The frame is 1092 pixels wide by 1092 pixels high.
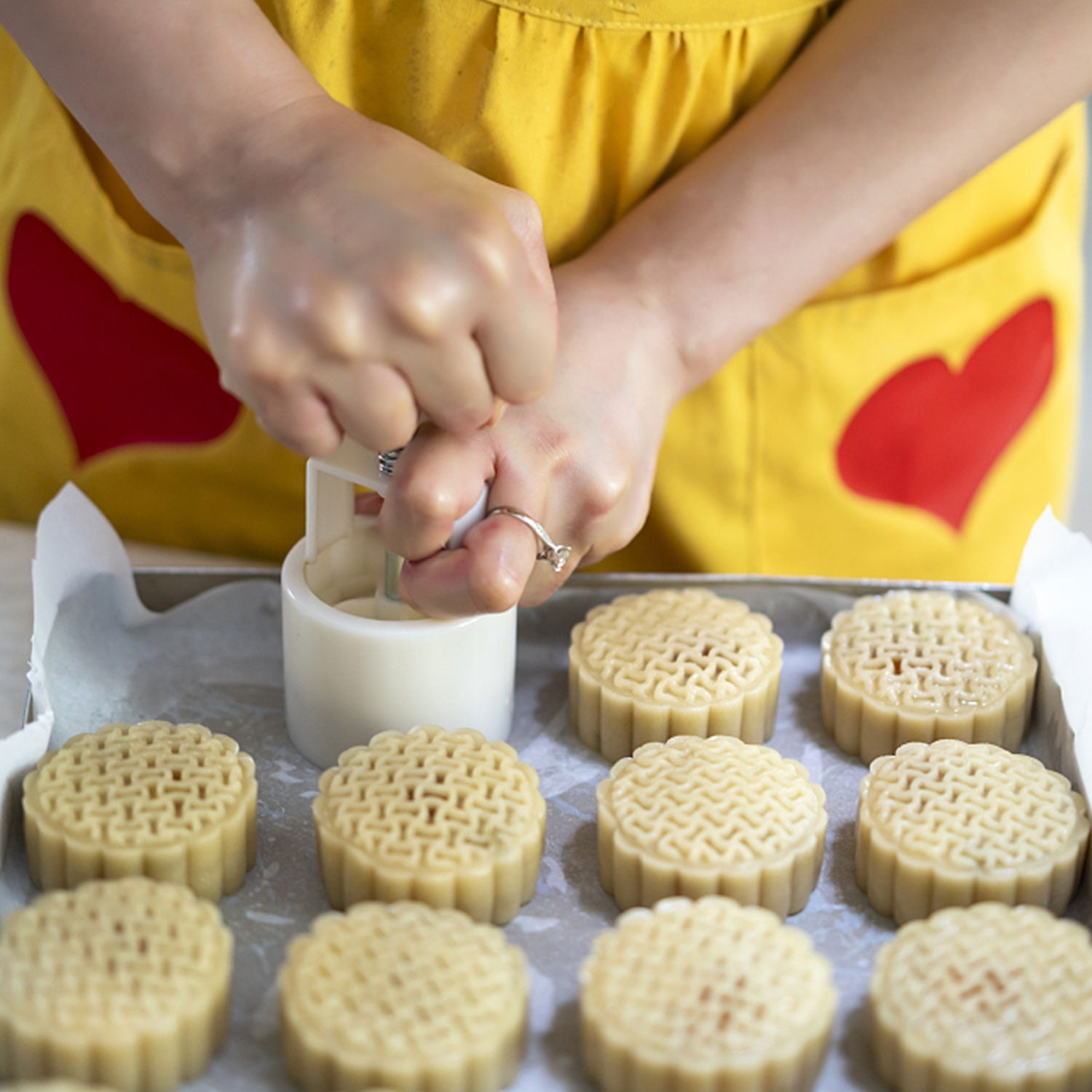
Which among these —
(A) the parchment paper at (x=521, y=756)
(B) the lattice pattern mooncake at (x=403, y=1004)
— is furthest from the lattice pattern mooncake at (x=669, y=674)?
(B) the lattice pattern mooncake at (x=403, y=1004)

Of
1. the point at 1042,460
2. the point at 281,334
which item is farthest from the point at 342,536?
the point at 1042,460

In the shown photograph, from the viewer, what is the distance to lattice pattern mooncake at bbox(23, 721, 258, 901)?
90 cm

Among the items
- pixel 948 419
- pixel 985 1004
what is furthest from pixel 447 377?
pixel 948 419

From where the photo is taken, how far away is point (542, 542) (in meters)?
1.00

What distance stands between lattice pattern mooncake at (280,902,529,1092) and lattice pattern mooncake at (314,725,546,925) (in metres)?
0.04

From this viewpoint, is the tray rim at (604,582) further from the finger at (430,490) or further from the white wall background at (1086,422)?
the white wall background at (1086,422)

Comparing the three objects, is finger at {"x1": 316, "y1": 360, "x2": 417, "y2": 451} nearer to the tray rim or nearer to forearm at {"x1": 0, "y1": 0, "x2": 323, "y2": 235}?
forearm at {"x1": 0, "y1": 0, "x2": 323, "y2": 235}

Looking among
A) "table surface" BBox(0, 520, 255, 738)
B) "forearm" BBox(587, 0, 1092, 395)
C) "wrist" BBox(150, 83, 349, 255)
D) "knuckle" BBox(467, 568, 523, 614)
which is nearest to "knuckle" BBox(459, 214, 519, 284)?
"wrist" BBox(150, 83, 349, 255)

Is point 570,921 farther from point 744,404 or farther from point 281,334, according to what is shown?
point 744,404

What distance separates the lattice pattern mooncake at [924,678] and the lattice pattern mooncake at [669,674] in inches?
2.3

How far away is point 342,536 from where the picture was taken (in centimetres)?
109

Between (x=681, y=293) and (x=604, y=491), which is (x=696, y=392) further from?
(x=604, y=491)

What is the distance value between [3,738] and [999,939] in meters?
0.69

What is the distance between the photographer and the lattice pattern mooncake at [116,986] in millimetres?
755
